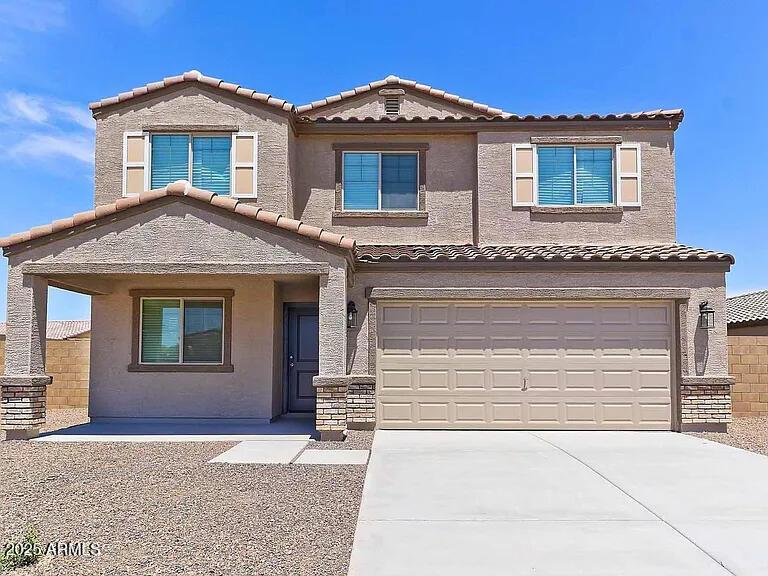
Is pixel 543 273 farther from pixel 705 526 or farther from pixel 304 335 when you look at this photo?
pixel 705 526

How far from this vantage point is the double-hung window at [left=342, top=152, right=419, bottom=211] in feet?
47.4

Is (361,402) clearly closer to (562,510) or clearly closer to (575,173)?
(562,510)

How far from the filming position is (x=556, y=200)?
14.3m

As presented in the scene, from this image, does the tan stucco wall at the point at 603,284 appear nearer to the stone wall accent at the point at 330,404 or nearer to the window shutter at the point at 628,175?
the stone wall accent at the point at 330,404

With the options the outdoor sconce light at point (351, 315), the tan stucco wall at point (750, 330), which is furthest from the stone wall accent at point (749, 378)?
the outdoor sconce light at point (351, 315)

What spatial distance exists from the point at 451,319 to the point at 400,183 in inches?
142

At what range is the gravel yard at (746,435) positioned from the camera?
10.7m

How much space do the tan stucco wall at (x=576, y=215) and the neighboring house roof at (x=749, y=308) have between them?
33.6 ft

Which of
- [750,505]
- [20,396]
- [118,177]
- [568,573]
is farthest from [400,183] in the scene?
[568,573]

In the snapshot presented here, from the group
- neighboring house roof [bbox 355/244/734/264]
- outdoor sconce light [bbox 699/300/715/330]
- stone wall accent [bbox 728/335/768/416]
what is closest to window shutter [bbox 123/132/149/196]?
neighboring house roof [bbox 355/244/734/264]

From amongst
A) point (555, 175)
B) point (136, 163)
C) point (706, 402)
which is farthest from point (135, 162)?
point (706, 402)

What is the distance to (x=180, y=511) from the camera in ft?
21.7

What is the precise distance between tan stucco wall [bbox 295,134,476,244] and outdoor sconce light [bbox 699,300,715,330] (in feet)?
15.5

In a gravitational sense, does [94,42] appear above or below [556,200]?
above
